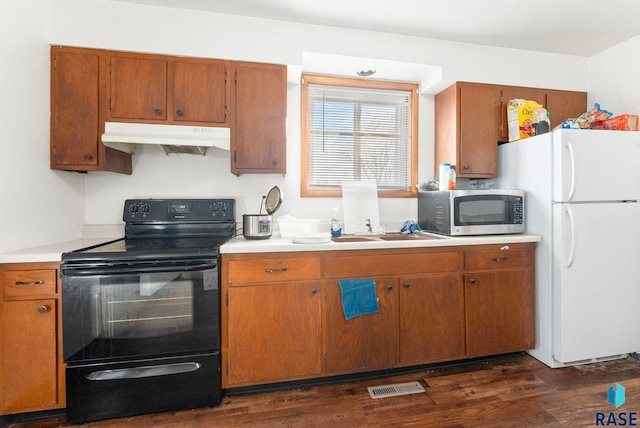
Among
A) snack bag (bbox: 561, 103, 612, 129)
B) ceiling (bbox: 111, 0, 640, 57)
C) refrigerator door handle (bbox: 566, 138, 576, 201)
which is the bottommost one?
refrigerator door handle (bbox: 566, 138, 576, 201)

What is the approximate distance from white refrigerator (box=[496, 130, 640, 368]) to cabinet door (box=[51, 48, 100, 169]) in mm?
3222

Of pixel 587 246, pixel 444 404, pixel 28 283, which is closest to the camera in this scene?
pixel 28 283

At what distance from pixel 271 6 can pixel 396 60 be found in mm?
1052

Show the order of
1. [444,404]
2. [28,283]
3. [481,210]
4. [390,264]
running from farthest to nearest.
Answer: [481,210]
[390,264]
[444,404]
[28,283]

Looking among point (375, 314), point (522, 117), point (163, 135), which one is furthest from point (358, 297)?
point (522, 117)

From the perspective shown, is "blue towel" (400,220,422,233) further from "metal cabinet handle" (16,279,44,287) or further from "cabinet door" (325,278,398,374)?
"metal cabinet handle" (16,279,44,287)

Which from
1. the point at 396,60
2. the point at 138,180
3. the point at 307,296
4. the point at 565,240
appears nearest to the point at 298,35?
the point at 396,60

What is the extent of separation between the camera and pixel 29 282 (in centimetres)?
162

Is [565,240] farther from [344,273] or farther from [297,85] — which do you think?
[297,85]

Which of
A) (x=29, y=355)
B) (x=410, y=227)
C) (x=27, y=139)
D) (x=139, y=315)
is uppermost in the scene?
(x=27, y=139)

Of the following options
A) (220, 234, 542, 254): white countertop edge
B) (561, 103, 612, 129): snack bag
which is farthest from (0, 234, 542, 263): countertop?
(561, 103, 612, 129): snack bag

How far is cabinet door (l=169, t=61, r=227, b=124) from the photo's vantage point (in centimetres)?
212

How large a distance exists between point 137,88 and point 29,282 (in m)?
1.35

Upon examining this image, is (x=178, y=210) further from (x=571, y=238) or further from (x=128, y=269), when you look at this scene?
(x=571, y=238)
